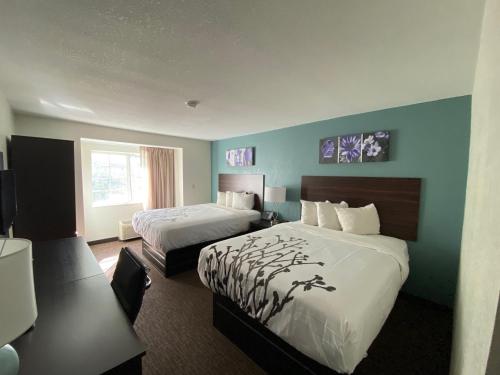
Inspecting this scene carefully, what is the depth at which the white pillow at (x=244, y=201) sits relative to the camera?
419cm

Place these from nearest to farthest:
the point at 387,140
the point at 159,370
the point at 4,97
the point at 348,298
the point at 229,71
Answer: the point at 348,298 < the point at 159,370 < the point at 229,71 < the point at 4,97 < the point at 387,140

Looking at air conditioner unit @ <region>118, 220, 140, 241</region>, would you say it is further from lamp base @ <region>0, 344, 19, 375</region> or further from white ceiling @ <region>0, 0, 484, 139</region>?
lamp base @ <region>0, 344, 19, 375</region>

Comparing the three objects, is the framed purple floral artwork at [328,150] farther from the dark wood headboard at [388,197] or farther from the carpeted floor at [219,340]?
the carpeted floor at [219,340]

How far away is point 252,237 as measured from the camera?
2350mm

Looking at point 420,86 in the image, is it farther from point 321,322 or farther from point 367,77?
point 321,322

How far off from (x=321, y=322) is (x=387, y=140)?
238cm

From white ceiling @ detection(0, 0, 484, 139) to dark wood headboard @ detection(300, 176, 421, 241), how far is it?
38.6 inches

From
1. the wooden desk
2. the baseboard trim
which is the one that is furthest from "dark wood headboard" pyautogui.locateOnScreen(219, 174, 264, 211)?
the wooden desk

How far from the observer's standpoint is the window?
14.4 ft

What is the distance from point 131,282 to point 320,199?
2.76 meters

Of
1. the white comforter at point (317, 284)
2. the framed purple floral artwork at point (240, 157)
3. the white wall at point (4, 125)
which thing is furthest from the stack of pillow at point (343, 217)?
the white wall at point (4, 125)

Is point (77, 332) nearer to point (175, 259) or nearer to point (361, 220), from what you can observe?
point (175, 259)

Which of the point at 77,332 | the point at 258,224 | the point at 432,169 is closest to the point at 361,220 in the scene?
the point at 432,169

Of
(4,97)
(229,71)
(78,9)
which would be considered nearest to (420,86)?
(229,71)
